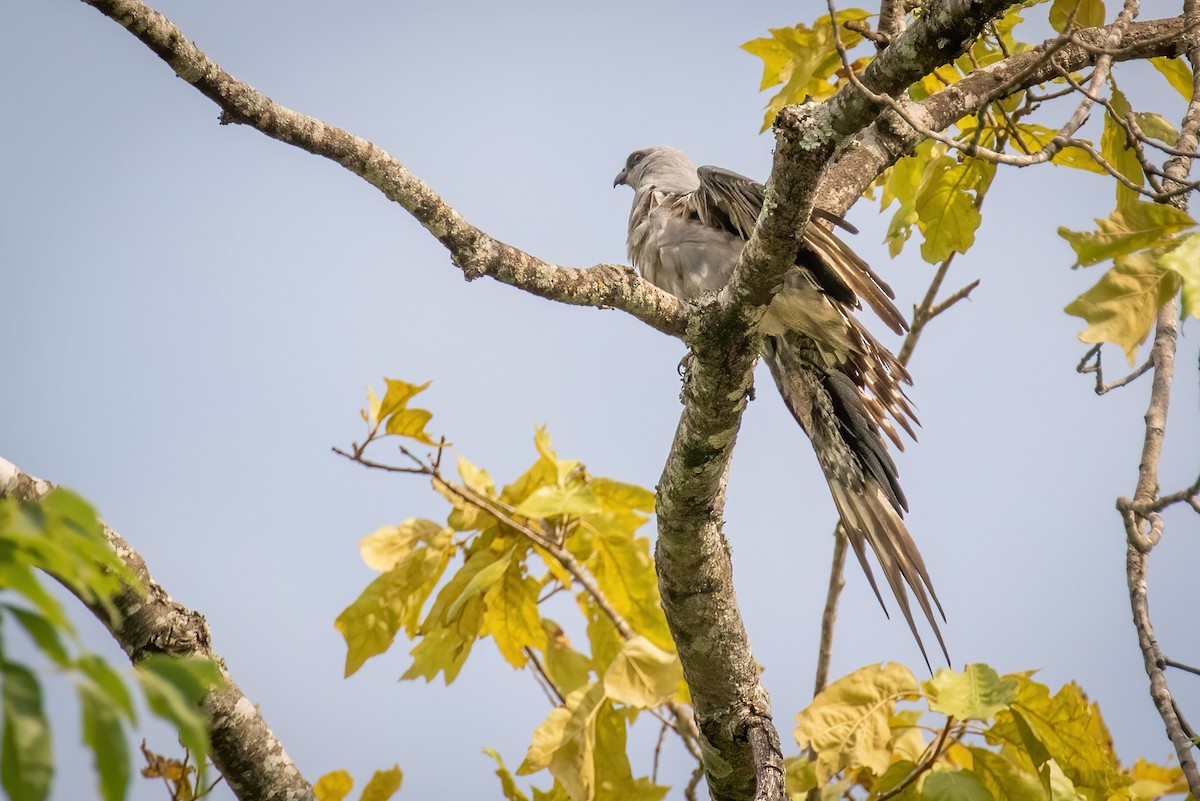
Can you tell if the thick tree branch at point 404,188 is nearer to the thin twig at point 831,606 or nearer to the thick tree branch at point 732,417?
the thick tree branch at point 732,417

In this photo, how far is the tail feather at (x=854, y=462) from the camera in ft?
11.1

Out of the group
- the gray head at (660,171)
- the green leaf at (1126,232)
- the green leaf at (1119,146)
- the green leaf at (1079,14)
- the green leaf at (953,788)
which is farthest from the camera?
the gray head at (660,171)

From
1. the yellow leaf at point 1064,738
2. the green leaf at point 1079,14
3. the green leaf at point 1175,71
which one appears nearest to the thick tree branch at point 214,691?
the yellow leaf at point 1064,738

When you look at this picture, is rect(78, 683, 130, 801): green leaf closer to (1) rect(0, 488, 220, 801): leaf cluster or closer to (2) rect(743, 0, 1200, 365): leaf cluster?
(1) rect(0, 488, 220, 801): leaf cluster

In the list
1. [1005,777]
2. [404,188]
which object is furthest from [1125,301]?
[404,188]

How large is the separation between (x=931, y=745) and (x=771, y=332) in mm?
1686

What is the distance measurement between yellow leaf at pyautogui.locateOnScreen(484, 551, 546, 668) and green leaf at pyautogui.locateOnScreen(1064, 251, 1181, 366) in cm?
182

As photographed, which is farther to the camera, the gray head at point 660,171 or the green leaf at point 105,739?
the gray head at point 660,171

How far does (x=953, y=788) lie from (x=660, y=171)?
3.71 metres

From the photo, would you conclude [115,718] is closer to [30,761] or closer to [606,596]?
[30,761]

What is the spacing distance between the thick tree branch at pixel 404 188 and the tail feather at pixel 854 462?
86 cm

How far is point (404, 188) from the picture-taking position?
2713 mm

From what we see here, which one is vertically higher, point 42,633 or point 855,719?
point 855,719

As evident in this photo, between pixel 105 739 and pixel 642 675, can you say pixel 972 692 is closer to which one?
pixel 642 675
